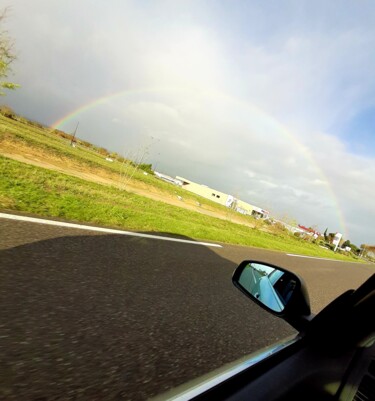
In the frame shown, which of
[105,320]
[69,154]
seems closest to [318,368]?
[105,320]

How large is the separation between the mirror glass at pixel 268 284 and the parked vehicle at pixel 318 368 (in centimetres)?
35

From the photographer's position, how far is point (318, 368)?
1216 millimetres

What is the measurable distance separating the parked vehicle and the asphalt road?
102 centimetres

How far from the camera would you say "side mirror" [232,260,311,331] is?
1500mm

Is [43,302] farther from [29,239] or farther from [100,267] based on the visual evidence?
[29,239]

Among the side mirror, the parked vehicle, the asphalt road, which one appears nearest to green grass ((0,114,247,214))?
the asphalt road


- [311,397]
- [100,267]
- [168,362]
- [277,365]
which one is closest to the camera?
[311,397]

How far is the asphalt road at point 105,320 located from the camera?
1966mm

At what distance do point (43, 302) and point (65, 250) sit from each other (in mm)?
1609

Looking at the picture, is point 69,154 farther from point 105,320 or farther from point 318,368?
point 318,368

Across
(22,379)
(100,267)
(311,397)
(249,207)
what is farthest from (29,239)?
(249,207)

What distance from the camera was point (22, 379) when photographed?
1.78 m

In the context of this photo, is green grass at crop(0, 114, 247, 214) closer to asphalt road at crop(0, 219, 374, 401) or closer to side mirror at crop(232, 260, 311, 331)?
asphalt road at crop(0, 219, 374, 401)

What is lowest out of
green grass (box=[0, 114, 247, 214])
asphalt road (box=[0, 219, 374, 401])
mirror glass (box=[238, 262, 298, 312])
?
asphalt road (box=[0, 219, 374, 401])
